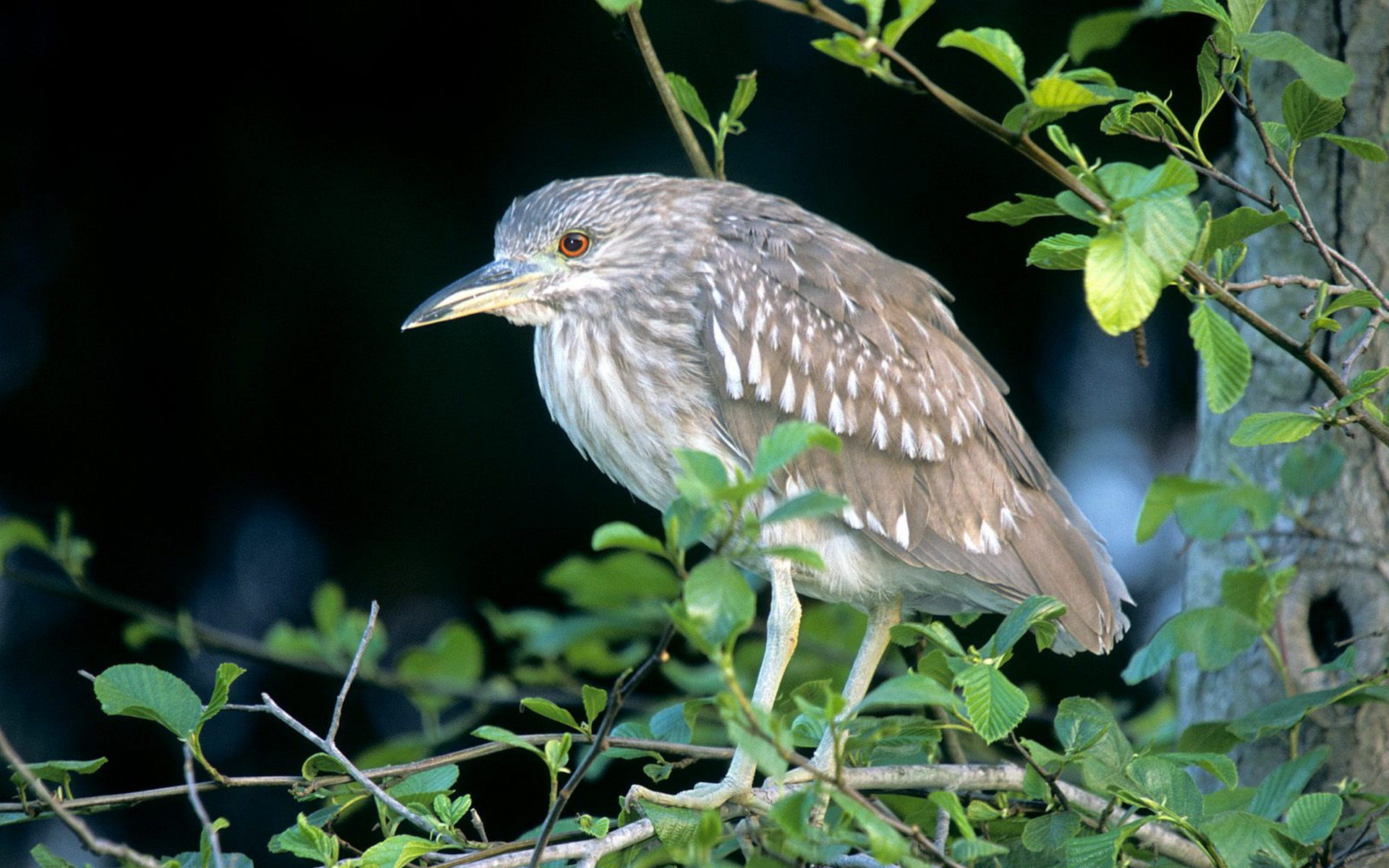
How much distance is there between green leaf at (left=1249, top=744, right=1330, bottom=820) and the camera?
1566 mm

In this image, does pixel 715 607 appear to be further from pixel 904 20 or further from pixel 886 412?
pixel 886 412

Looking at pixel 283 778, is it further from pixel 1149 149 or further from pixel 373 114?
pixel 1149 149

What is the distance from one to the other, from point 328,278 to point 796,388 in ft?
6.43

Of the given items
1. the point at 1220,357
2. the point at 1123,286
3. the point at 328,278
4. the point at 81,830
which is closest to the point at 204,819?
the point at 81,830

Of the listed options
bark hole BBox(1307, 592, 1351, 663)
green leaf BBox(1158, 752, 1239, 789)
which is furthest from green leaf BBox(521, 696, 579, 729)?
bark hole BBox(1307, 592, 1351, 663)

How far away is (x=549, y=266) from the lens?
246cm

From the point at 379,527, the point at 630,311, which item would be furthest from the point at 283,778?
the point at 379,527

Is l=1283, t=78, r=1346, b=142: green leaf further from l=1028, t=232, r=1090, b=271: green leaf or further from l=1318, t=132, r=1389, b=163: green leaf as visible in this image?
l=1028, t=232, r=1090, b=271: green leaf

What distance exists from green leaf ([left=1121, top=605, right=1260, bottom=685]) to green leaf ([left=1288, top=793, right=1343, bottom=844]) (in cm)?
30

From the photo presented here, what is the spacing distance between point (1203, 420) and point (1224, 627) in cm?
107

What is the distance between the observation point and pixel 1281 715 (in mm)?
1661

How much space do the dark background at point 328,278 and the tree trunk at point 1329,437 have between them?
1.29 metres

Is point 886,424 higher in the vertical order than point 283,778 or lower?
higher

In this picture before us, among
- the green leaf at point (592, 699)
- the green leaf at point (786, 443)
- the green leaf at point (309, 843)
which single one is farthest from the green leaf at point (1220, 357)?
the green leaf at point (309, 843)
